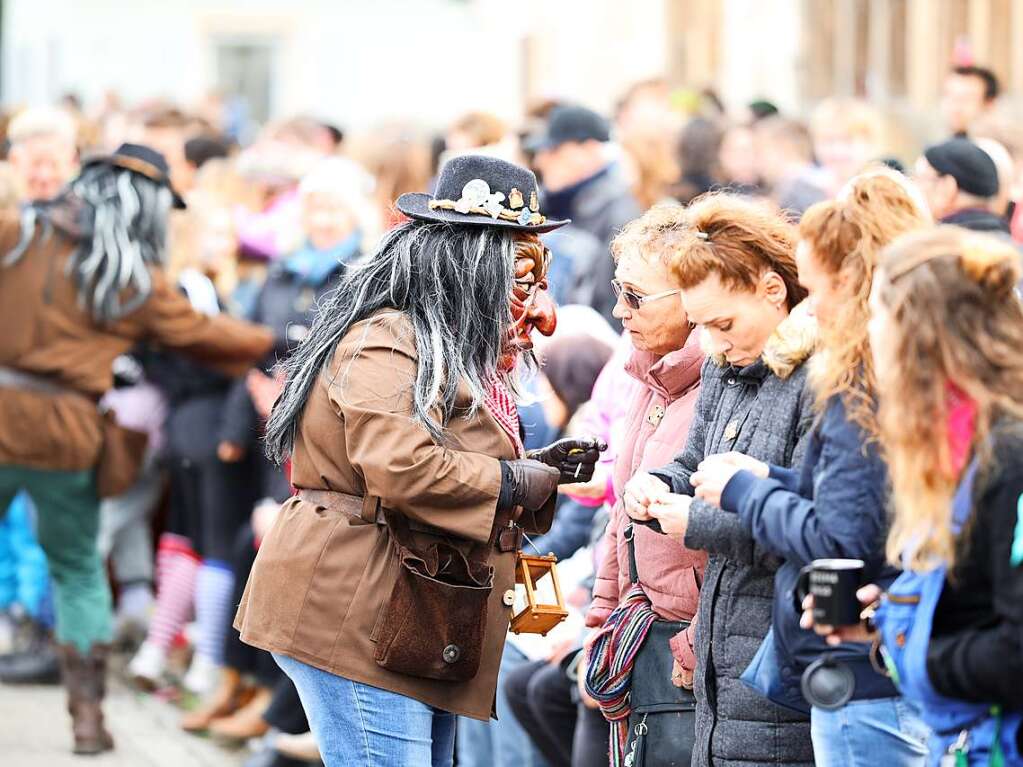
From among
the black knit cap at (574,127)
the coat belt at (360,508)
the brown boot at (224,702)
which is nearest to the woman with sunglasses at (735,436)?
the coat belt at (360,508)

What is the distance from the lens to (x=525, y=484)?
12.3ft

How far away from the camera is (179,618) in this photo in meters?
7.62

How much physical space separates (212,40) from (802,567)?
Answer: 99.3 feet

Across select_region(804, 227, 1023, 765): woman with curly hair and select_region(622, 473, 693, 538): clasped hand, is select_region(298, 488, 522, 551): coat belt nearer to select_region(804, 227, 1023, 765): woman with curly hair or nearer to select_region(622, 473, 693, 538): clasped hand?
select_region(622, 473, 693, 538): clasped hand

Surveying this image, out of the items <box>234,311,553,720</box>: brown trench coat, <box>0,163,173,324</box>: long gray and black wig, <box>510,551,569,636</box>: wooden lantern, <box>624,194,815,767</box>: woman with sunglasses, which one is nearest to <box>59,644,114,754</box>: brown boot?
<box>0,163,173,324</box>: long gray and black wig

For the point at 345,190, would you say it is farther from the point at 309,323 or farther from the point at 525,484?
the point at 525,484

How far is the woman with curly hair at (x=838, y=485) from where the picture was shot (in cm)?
312

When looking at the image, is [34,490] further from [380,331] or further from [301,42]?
[301,42]

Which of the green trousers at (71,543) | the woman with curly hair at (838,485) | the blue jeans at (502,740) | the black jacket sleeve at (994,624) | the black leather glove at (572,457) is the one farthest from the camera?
the green trousers at (71,543)

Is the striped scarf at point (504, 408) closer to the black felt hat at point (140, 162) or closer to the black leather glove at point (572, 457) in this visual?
the black leather glove at point (572, 457)

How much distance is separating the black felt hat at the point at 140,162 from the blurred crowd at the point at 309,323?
0.15 metres

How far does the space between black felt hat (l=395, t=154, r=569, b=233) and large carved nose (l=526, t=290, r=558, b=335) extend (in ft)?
0.55

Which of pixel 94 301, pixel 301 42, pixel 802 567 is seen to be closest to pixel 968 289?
pixel 802 567

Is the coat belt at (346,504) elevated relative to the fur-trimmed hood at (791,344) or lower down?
lower down
